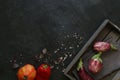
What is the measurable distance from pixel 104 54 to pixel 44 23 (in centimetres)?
42

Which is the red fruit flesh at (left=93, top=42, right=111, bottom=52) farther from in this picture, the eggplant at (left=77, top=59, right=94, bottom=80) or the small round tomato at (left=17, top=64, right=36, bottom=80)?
the small round tomato at (left=17, top=64, right=36, bottom=80)

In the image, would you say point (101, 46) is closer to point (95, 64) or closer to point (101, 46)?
point (101, 46)

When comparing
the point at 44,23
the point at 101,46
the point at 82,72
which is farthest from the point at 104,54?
the point at 44,23

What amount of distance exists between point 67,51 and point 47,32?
0.57 feet

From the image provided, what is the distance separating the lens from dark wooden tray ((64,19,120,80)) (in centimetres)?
221

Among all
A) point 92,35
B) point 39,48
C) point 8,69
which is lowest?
point 8,69

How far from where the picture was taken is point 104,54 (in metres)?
2.28

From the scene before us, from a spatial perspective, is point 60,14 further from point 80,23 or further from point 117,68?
point 117,68

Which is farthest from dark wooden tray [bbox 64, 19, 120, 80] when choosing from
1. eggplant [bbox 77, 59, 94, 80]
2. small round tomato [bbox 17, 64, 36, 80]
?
small round tomato [bbox 17, 64, 36, 80]

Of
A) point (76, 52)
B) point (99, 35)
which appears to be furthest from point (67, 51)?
point (99, 35)

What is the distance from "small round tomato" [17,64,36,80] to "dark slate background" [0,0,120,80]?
7 centimetres

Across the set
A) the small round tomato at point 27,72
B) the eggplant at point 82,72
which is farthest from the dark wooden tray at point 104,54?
the small round tomato at point 27,72

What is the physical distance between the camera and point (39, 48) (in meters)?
2.31

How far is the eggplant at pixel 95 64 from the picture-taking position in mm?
2205
